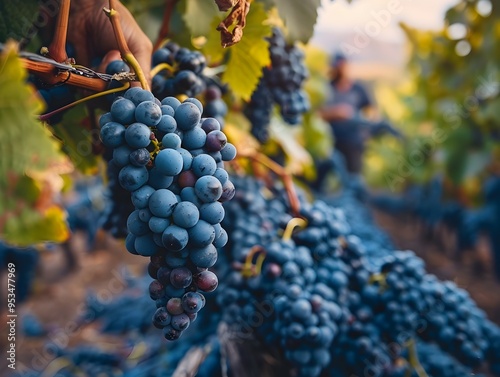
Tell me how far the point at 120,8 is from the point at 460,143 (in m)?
2.64

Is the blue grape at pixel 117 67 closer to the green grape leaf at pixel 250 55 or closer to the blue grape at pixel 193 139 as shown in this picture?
the blue grape at pixel 193 139

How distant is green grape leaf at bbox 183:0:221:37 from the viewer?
2.80ft

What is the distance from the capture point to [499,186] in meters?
2.77

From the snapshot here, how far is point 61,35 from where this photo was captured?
60 cm

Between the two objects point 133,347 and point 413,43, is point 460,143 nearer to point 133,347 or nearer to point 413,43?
point 413,43

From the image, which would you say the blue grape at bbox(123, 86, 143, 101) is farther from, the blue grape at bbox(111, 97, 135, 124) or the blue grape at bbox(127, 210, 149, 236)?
the blue grape at bbox(127, 210, 149, 236)

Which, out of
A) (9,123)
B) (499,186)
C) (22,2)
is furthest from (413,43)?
(9,123)

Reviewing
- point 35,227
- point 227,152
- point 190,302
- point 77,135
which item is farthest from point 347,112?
point 190,302

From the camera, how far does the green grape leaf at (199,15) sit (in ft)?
2.80

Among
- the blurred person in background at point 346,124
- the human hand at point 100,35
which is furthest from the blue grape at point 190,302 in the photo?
the blurred person in background at point 346,124

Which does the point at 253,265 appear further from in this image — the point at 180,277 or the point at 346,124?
the point at 346,124

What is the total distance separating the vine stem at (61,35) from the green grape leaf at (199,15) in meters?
0.30

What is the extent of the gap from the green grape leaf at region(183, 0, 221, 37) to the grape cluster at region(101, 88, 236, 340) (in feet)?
1.07

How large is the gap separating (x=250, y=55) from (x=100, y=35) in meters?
0.28
